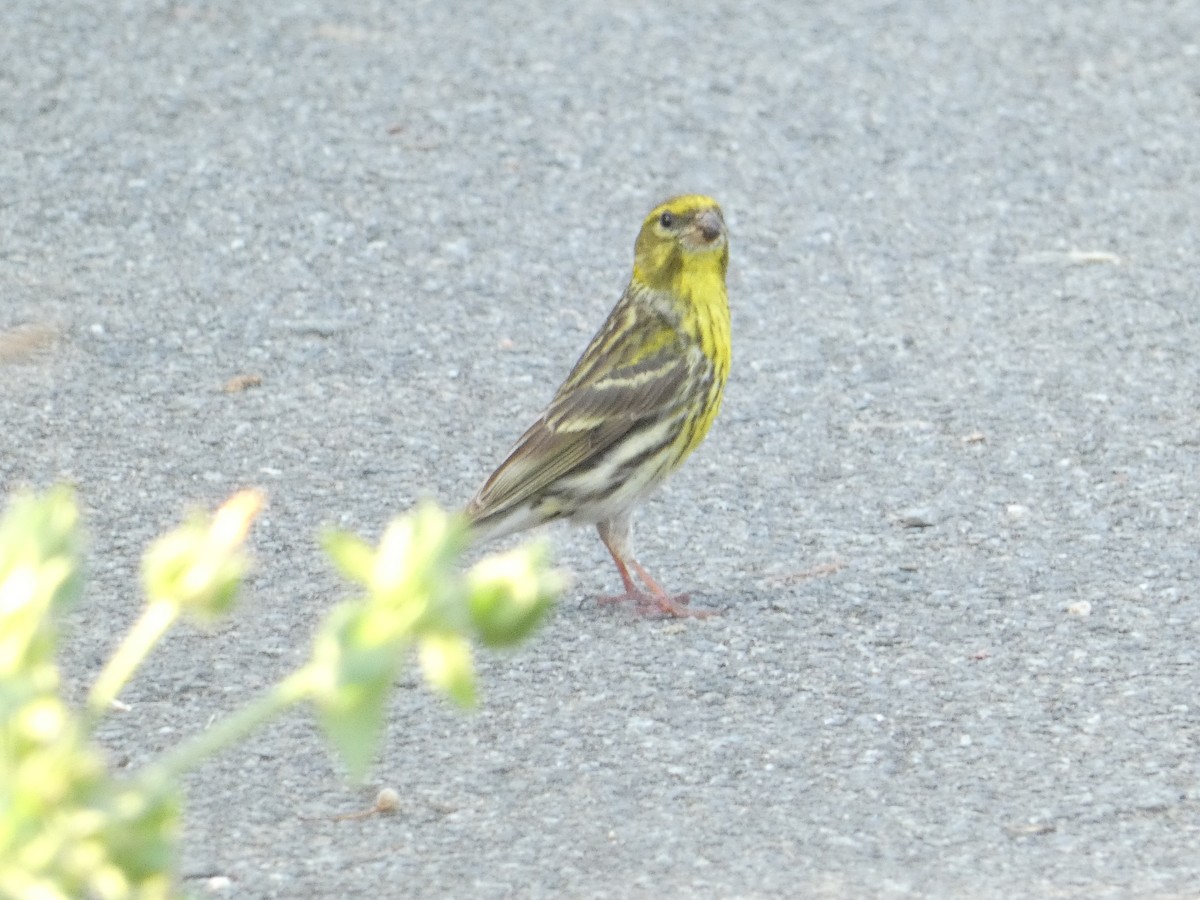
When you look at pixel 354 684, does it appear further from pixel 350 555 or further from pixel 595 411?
pixel 595 411

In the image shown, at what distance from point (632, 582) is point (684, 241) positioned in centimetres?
104

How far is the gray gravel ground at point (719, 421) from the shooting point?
4.64 meters

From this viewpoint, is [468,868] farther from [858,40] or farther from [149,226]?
[858,40]

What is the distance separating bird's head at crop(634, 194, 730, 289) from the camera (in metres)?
6.28

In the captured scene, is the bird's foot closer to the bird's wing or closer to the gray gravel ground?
the gray gravel ground

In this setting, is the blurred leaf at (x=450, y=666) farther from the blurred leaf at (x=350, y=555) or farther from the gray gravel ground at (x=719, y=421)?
the gray gravel ground at (x=719, y=421)

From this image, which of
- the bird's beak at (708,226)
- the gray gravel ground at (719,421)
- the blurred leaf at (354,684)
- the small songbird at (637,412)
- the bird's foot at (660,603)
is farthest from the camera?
the bird's beak at (708,226)

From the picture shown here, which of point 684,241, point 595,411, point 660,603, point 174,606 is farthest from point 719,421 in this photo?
point 174,606

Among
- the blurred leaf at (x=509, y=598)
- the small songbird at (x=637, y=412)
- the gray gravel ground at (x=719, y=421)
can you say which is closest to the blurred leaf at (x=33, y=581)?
the blurred leaf at (x=509, y=598)

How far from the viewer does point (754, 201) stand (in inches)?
372

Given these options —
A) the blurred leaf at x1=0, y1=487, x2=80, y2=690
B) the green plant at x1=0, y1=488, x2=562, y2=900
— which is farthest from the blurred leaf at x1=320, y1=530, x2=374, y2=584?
the blurred leaf at x1=0, y1=487, x2=80, y2=690

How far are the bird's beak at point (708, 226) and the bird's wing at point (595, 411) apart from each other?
0.29 metres

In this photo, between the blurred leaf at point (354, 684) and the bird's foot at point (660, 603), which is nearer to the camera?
the blurred leaf at point (354, 684)

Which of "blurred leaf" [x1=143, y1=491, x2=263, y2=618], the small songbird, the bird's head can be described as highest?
"blurred leaf" [x1=143, y1=491, x2=263, y2=618]
